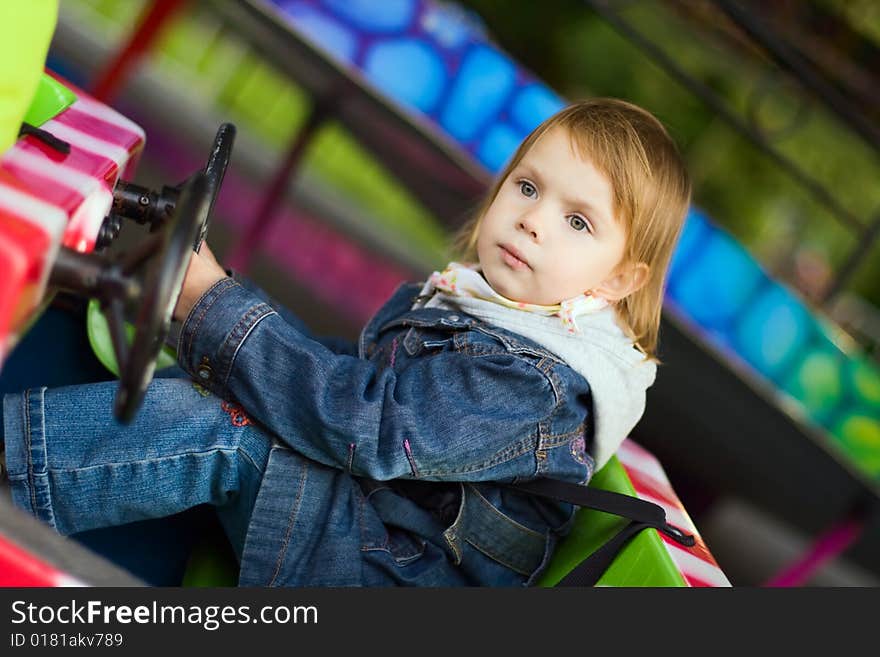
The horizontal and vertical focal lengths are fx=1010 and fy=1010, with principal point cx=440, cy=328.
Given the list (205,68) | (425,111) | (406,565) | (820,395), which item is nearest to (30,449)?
(406,565)

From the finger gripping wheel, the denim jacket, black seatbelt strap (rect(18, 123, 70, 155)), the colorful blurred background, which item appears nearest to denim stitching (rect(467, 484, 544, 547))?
the denim jacket

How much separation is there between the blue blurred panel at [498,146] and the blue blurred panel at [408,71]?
145 mm

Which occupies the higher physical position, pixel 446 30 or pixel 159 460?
pixel 446 30

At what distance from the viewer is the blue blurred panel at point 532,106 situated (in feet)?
6.86

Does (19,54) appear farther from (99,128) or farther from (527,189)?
(527,189)

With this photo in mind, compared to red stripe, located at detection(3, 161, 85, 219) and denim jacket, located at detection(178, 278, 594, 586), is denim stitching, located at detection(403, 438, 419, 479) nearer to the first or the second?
denim jacket, located at detection(178, 278, 594, 586)

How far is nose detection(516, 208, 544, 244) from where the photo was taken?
1.14 m

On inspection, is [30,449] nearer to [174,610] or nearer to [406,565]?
[174,610]

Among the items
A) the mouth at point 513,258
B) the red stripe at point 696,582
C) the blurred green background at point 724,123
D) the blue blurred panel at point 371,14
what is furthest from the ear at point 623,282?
the blurred green background at point 724,123

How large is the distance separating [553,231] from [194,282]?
402 millimetres

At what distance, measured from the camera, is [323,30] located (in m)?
2.11

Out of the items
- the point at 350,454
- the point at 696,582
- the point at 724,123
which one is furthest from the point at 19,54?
the point at 724,123

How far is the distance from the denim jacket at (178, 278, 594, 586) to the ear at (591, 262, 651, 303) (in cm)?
13

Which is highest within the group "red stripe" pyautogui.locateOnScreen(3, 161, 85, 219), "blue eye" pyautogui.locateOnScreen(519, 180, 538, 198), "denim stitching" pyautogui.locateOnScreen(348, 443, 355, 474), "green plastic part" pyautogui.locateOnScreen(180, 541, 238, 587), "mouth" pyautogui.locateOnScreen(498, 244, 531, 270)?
"blue eye" pyautogui.locateOnScreen(519, 180, 538, 198)
